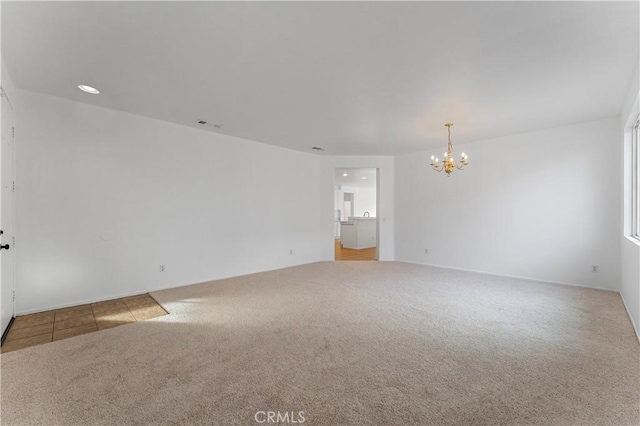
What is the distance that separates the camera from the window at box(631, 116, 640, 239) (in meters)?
3.61

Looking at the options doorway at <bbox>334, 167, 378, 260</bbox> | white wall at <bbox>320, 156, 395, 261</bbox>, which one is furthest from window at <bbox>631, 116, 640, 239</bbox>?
doorway at <bbox>334, 167, 378, 260</bbox>

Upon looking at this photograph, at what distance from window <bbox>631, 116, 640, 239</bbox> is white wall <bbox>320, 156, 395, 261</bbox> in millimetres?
4232

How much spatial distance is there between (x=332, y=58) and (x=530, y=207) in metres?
4.71

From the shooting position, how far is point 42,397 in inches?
75.4

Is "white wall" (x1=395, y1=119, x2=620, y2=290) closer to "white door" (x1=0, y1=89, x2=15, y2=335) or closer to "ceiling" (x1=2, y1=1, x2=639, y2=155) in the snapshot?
"ceiling" (x1=2, y1=1, x2=639, y2=155)

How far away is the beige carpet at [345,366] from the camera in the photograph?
177 cm

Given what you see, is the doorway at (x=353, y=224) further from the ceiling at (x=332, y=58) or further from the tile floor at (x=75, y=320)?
the tile floor at (x=75, y=320)

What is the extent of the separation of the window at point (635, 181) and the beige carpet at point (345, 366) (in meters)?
1.10

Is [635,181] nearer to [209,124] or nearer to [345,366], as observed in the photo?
[345,366]

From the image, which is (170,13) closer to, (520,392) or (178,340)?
(178,340)

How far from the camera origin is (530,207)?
522cm

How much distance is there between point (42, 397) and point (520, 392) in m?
3.24

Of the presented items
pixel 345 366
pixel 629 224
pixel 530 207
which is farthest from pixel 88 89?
pixel 629 224

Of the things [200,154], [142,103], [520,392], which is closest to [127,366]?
[520,392]
